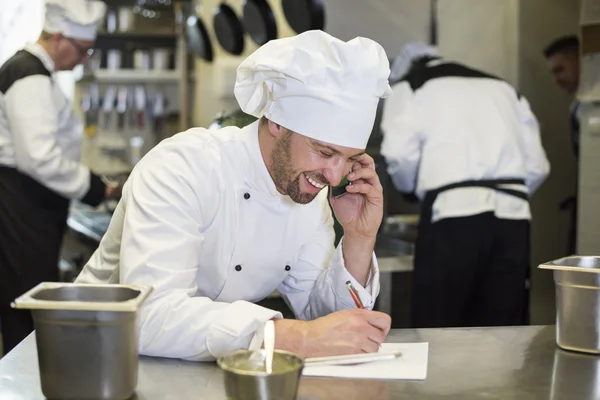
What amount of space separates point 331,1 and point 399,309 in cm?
155

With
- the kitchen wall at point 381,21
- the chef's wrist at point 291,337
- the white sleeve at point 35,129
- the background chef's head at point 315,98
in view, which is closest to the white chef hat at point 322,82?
the background chef's head at point 315,98

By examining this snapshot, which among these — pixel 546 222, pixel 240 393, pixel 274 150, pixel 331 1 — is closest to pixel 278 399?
pixel 240 393

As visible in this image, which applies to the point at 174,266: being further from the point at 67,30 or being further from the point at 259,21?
the point at 259,21

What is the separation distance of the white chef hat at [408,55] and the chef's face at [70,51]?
139 centimetres

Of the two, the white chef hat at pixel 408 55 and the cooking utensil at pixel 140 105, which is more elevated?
the white chef hat at pixel 408 55

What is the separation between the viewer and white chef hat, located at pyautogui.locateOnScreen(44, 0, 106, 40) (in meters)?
3.51

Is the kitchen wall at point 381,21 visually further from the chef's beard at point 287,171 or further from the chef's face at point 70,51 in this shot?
the chef's beard at point 287,171

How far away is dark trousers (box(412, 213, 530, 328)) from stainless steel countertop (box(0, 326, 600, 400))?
5.95 ft

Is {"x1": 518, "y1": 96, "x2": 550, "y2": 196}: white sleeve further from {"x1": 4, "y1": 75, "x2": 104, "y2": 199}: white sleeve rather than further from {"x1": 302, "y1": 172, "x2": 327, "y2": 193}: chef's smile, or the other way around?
{"x1": 302, "y1": 172, "x2": 327, "y2": 193}: chef's smile

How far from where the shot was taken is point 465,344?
1652 mm

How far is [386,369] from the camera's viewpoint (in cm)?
146

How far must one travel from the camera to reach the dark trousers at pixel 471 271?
11.5ft

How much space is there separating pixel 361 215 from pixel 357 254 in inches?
3.4

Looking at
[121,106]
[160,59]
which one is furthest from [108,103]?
[160,59]
